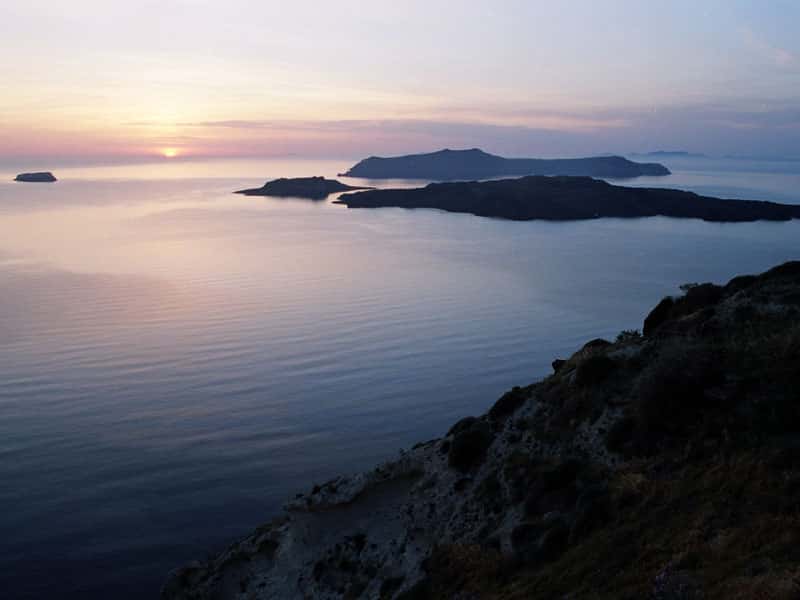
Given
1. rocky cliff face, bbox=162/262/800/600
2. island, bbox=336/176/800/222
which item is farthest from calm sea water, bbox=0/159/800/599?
island, bbox=336/176/800/222

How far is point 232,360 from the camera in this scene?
51.8 m

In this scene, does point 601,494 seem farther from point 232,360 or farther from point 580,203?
point 580,203

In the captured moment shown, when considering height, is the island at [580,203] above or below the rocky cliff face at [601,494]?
above

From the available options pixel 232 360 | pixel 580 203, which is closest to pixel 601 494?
pixel 232 360

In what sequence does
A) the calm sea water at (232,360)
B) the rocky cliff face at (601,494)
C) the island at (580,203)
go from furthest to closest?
1. the island at (580,203)
2. the calm sea water at (232,360)
3. the rocky cliff face at (601,494)

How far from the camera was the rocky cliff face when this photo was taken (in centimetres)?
1342

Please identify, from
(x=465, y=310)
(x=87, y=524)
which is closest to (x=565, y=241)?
(x=465, y=310)

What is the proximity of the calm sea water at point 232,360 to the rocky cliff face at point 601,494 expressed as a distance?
5.87 metres

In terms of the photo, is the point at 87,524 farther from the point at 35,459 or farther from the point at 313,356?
the point at 313,356

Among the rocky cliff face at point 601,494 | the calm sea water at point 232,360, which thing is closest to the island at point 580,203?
the calm sea water at point 232,360

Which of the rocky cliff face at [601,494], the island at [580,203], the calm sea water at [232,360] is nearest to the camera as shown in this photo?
the rocky cliff face at [601,494]

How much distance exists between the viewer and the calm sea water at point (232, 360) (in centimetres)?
2952

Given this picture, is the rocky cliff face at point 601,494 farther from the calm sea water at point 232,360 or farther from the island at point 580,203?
the island at point 580,203

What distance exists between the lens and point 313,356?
52.8m
